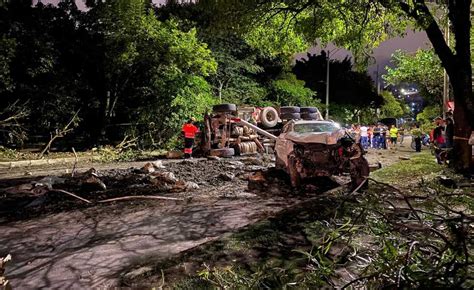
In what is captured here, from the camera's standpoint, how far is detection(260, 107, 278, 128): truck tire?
17016mm

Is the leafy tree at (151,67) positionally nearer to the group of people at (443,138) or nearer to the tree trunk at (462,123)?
the group of people at (443,138)

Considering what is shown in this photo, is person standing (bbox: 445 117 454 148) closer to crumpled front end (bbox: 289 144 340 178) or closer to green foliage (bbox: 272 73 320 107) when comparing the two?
crumpled front end (bbox: 289 144 340 178)

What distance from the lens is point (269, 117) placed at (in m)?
17.3

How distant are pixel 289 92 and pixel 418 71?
11119mm

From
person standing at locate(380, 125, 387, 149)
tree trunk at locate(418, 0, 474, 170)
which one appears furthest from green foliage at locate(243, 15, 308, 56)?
person standing at locate(380, 125, 387, 149)

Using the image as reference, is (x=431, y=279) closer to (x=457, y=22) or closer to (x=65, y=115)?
(x=457, y=22)

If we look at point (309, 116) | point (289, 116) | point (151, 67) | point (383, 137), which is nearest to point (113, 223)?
point (289, 116)

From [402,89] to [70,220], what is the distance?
55.5m

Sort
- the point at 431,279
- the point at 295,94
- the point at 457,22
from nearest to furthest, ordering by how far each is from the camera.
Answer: the point at 431,279
the point at 457,22
the point at 295,94

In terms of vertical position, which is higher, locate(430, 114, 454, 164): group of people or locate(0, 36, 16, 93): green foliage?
locate(0, 36, 16, 93): green foliage

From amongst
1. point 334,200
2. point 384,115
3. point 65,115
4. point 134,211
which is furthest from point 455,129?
point 384,115

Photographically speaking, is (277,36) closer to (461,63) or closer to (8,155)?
(461,63)

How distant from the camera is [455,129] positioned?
32.1ft

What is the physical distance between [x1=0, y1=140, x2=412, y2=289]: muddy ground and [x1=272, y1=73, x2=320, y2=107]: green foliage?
22.8 metres
